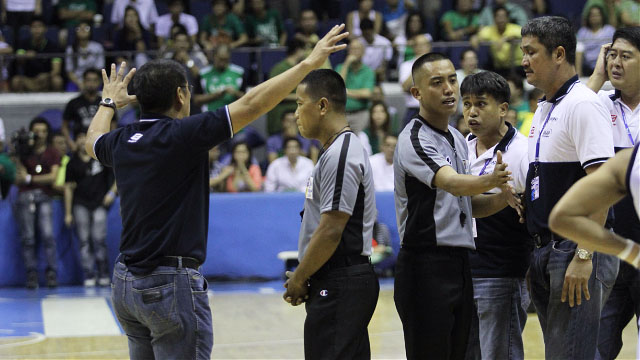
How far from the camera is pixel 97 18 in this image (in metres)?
16.2

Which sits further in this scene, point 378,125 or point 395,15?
point 395,15

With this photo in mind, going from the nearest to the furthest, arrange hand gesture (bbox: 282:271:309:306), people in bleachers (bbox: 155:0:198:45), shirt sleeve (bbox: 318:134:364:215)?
shirt sleeve (bbox: 318:134:364:215), hand gesture (bbox: 282:271:309:306), people in bleachers (bbox: 155:0:198:45)

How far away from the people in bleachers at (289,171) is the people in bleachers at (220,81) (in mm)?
1539

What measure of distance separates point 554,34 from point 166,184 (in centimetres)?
223

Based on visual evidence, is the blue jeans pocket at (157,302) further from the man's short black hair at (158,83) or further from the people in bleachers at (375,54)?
the people in bleachers at (375,54)

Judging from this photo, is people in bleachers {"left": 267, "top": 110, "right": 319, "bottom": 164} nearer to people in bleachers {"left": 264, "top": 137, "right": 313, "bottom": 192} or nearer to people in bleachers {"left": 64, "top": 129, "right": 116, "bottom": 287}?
people in bleachers {"left": 264, "top": 137, "right": 313, "bottom": 192}

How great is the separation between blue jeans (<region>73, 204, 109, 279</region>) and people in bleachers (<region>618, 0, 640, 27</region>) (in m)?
9.33

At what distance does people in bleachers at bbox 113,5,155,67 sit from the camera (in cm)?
1528

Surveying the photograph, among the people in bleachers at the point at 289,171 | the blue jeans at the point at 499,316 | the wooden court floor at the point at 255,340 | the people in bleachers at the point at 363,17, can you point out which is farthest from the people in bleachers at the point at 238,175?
the blue jeans at the point at 499,316

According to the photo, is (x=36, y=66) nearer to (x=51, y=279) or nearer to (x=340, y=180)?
(x=51, y=279)

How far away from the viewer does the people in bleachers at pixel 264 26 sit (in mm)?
15750

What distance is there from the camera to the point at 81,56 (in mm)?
14773

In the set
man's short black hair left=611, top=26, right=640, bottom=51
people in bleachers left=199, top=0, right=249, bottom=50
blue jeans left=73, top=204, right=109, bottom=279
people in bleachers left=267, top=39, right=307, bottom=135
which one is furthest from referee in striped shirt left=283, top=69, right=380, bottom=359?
people in bleachers left=199, top=0, right=249, bottom=50

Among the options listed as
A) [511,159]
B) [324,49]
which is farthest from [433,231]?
[324,49]
